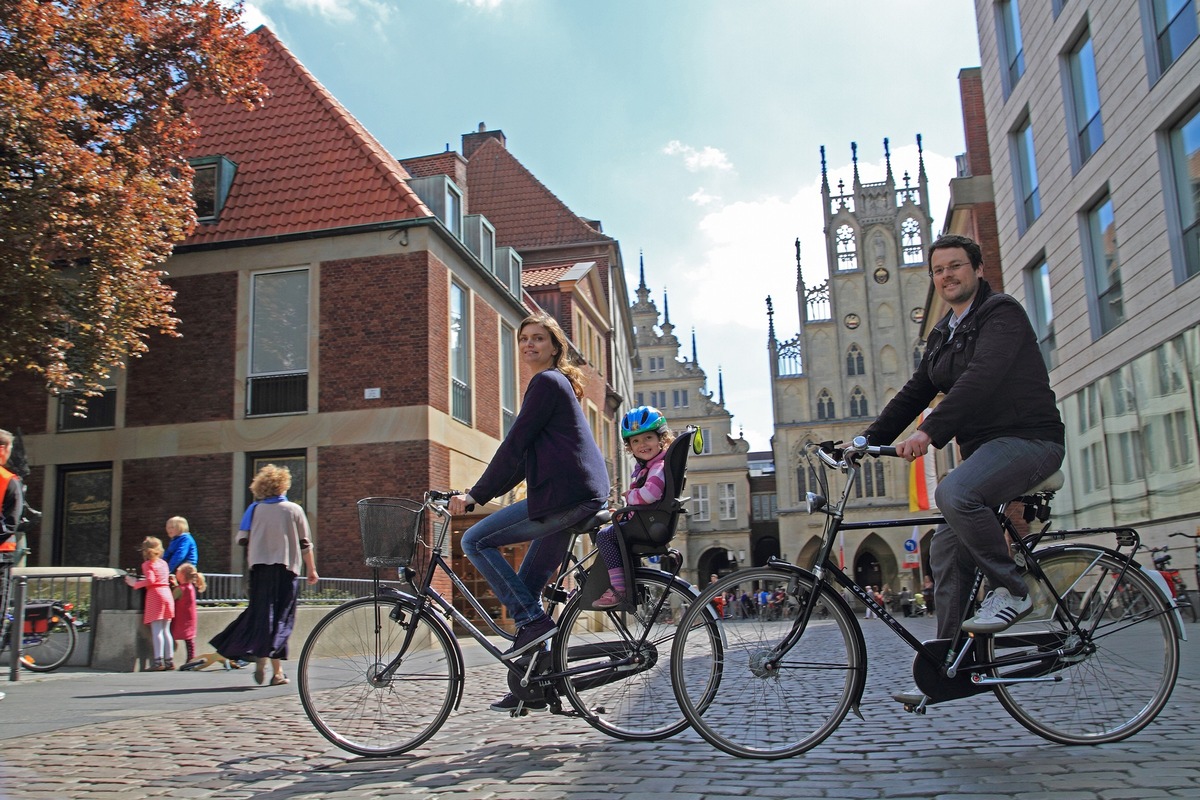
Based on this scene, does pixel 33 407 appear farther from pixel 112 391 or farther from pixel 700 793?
pixel 700 793

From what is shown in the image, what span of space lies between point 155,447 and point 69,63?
6.92m

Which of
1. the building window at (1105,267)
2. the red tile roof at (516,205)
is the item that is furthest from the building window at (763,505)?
the building window at (1105,267)

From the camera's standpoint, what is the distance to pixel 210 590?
1214cm

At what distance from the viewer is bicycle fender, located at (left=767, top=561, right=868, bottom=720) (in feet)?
13.6

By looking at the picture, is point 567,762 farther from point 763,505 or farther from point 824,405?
point 763,505

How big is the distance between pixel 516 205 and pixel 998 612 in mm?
32542

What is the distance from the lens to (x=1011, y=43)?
21.6m

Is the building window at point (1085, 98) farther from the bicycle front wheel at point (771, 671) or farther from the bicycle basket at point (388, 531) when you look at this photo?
the bicycle basket at point (388, 531)

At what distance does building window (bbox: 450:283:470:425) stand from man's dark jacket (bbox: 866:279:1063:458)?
571 inches

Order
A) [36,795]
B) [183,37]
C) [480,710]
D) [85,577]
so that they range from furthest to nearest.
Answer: [183,37] → [85,577] → [480,710] → [36,795]

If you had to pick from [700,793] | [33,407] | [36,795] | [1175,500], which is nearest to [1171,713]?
[700,793]

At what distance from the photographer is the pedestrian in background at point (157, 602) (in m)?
10.0

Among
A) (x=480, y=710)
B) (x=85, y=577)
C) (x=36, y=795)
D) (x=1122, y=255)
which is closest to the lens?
(x=36, y=795)

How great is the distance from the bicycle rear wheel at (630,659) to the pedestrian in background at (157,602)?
21.8ft
